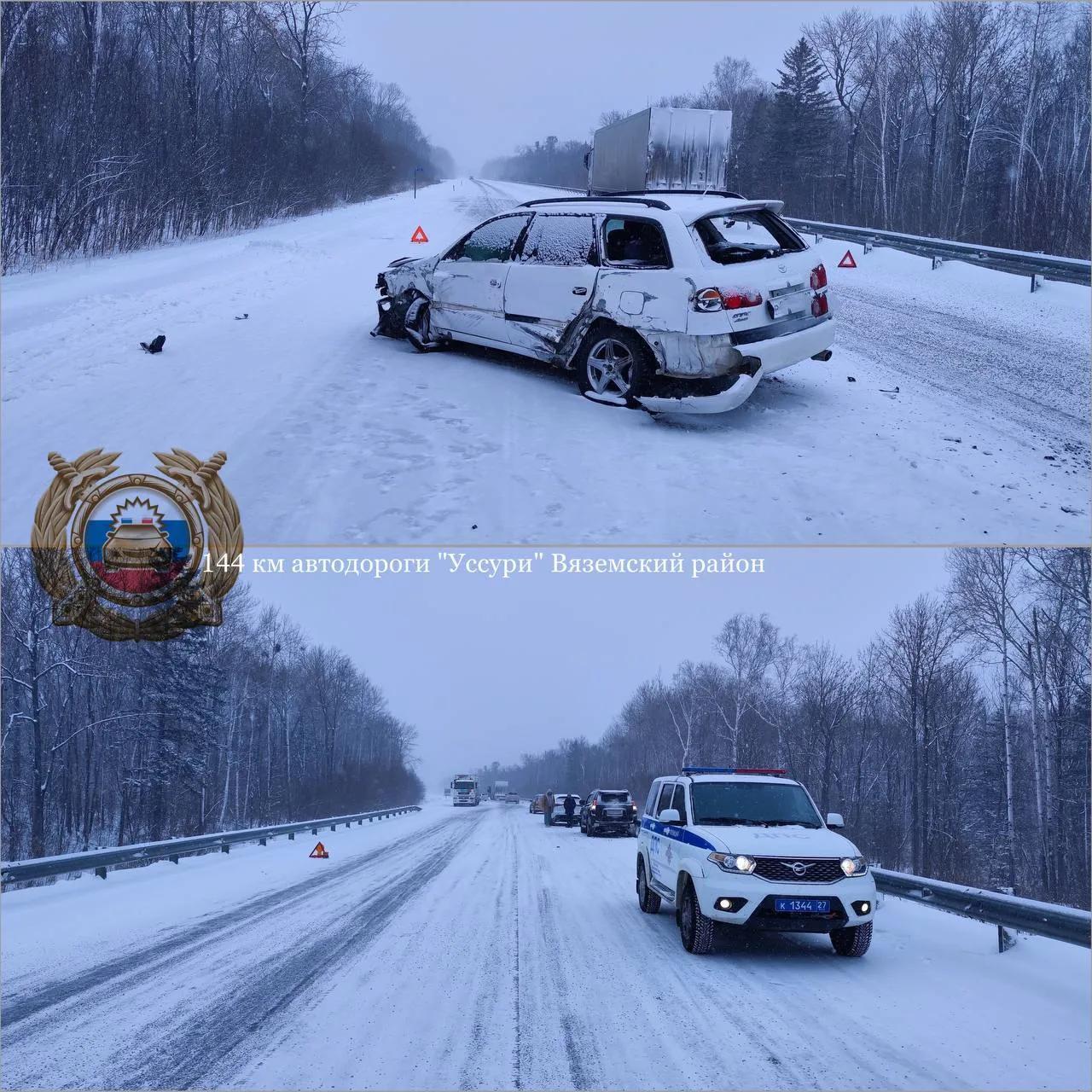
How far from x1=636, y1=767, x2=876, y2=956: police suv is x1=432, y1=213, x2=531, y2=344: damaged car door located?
5.75m

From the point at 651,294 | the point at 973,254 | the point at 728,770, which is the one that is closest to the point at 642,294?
the point at 651,294

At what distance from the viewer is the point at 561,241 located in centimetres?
1028

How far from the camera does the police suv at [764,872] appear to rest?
24.2ft

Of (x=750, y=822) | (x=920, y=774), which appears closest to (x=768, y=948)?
(x=750, y=822)

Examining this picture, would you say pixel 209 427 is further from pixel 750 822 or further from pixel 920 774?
pixel 920 774

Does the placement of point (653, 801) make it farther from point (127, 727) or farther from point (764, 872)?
point (127, 727)

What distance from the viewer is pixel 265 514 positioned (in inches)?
290

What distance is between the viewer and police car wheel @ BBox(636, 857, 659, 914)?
394 inches

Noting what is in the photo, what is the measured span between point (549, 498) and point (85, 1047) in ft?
15.6

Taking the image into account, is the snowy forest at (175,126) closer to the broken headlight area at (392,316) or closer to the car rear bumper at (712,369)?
the broken headlight area at (392,316)

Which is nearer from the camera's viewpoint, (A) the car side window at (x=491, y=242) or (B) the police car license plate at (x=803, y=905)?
(B) the police car license plate at (x=803, y=905)

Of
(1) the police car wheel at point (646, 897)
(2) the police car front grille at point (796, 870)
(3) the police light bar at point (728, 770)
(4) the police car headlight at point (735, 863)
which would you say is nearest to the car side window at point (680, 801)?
(3) the police light bar at point (728, 770)

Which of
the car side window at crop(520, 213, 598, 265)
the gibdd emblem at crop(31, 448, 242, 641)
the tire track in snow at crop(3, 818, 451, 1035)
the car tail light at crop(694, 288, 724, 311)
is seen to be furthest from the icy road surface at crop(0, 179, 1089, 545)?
the tire track in snow at crop(3, 818, 451, 1035)

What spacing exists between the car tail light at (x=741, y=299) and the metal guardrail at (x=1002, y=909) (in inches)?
211
